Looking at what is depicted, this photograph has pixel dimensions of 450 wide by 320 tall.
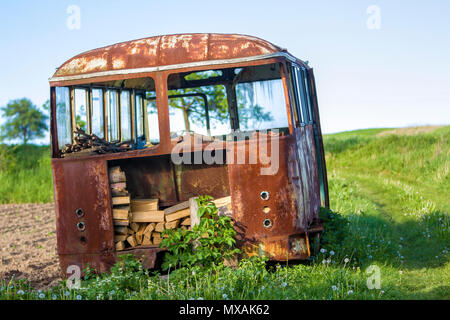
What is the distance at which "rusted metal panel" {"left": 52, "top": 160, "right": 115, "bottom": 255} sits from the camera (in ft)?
19.0

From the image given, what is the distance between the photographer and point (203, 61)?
564cm

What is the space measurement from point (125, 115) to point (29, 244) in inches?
157

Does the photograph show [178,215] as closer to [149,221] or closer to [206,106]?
[149,221]

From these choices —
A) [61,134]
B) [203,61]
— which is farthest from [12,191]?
[203,61]

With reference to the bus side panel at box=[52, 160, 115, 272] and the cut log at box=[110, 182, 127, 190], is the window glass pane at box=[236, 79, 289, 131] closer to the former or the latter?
the cut log at box=[110, 182, 127, 190]

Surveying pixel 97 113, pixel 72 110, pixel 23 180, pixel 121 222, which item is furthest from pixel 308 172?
pixel 23 180

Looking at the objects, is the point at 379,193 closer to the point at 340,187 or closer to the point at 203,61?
the point at 340,187

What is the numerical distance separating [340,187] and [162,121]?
28.3 feet

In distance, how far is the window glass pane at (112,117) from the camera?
699 cm

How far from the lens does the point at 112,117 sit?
279 inches

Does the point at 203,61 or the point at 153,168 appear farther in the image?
the point at 153,168

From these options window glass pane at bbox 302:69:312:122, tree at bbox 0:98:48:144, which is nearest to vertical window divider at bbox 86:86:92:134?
window glass pane at bbox 302:69:312:122

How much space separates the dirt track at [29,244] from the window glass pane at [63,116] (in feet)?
6.13
